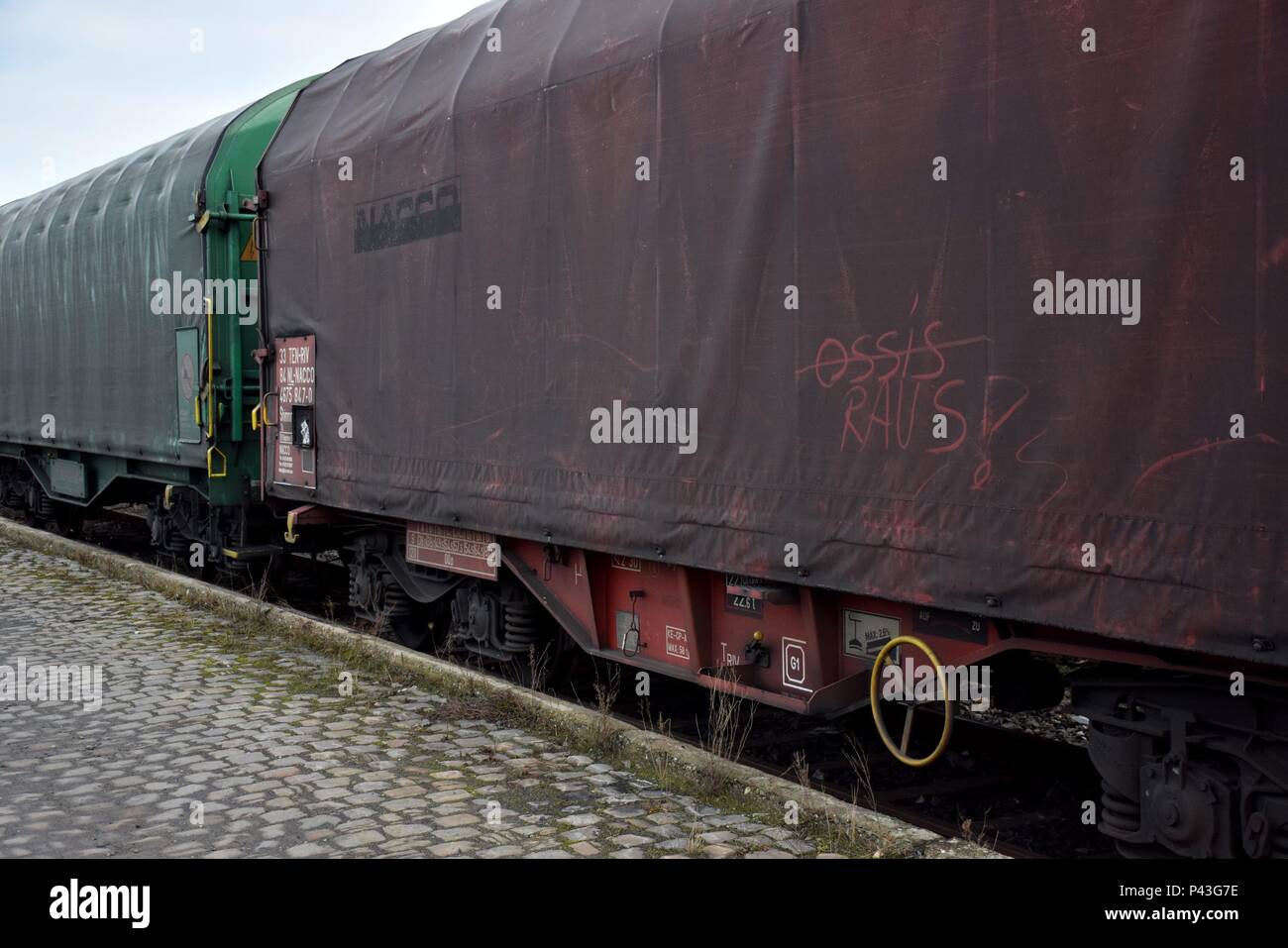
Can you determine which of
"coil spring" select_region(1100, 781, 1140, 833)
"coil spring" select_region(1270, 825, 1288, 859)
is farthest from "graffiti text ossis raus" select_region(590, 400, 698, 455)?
"coil spring" select_region(1270, 825, 1288, 859)

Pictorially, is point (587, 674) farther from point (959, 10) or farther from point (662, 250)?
point (959, 10)

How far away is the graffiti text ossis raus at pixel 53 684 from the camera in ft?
21.4

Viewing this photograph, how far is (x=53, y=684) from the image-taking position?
687 centimetres

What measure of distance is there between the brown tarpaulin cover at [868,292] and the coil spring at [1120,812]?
75 cm

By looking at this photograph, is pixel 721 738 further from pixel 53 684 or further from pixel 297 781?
pixel 53 684

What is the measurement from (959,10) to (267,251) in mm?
6281

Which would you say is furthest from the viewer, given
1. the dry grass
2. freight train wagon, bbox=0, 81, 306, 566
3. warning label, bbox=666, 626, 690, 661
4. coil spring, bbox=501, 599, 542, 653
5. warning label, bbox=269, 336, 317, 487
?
freight train wagon, bbox=0, 81, 306, 566

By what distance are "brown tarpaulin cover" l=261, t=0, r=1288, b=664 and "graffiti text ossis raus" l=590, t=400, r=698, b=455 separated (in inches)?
2.3

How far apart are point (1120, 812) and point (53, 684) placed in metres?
5.93

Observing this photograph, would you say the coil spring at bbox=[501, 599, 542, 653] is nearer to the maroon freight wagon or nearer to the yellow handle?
the maroon freight wagon

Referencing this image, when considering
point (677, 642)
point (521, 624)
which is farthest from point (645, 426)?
point (521, 624)

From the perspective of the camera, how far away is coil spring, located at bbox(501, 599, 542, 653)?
718 centimetres

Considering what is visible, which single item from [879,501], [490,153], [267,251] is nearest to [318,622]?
[267,251]

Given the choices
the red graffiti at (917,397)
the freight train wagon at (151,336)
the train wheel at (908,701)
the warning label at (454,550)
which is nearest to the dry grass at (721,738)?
the train wheel at (908,701)
